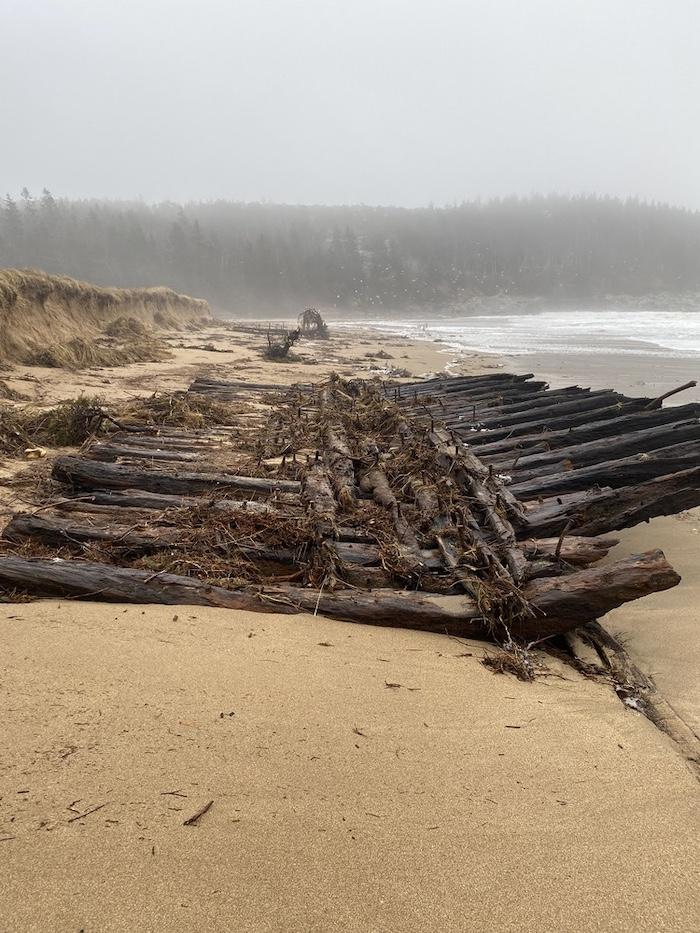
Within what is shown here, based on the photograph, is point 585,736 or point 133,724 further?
point 585,736

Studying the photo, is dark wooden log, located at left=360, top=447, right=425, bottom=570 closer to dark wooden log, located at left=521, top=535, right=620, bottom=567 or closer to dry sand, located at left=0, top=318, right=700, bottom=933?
dry sand, located at left=0, top=318, right=700, bottom=933

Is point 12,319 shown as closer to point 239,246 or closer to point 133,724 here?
point 133,724

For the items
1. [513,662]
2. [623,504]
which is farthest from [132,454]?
[623,504]

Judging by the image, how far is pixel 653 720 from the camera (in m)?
2.41

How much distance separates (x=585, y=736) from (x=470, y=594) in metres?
0.93

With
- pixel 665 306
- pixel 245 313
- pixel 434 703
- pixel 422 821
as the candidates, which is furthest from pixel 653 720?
pixel 665 306

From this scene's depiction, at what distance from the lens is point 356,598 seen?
291cm

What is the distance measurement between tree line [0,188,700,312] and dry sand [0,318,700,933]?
73.0 metres

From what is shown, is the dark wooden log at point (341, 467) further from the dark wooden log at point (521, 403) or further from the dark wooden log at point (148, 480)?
the dark wooden log at point (521, 403)

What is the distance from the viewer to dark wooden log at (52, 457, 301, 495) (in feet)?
14.1

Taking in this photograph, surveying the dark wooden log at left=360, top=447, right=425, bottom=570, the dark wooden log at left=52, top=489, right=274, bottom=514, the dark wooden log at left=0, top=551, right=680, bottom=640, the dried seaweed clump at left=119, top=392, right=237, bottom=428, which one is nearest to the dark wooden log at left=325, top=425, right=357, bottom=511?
the dark wooden log at left=360, top=447, right=425, bottom=570

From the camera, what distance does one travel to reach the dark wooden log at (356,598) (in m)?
2.80

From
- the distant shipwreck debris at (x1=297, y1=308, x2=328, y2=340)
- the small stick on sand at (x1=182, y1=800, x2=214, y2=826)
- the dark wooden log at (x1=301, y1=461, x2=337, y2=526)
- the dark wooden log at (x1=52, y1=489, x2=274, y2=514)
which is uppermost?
the small stick on sand at (x1=182, y1=800, x2=214, y2=826)

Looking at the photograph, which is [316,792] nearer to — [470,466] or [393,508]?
[393,508]
